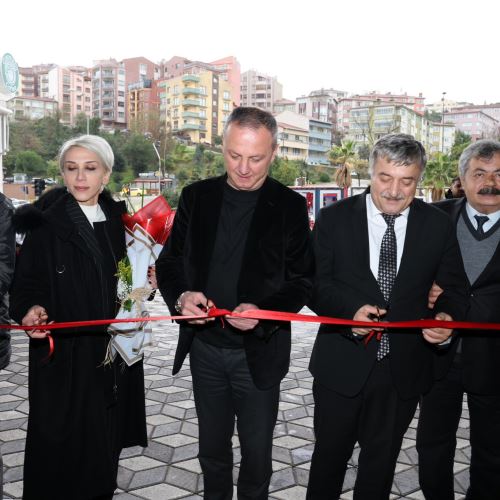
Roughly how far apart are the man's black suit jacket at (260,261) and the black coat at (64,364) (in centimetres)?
44

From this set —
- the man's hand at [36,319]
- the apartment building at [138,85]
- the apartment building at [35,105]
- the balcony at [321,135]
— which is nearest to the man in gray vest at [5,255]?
the man's hand at [36,319]

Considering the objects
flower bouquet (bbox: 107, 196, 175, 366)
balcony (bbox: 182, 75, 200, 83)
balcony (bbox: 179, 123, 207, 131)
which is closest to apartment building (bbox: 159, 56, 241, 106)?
balcony (bbox: 182, 75, 200, 83)

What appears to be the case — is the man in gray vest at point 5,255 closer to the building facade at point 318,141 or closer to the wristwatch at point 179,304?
the wristwatch at point 179,304

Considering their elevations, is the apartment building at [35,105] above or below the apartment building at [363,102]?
below

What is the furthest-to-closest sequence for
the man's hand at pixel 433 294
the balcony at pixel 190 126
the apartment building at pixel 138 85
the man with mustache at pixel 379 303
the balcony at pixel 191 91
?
the apartment building at pixel 138 85, the balcony at pixel 190 126, the balcony at pixel 191 91, the man's hand at pixel 433 294, the man with mustache at pixel 379 303

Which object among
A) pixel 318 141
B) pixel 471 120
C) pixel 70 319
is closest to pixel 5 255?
pixel 70 319

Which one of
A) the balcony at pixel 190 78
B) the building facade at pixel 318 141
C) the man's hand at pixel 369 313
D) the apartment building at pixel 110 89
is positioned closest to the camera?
the man's hand at pixel 369 313

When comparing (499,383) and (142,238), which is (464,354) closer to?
(499,383)

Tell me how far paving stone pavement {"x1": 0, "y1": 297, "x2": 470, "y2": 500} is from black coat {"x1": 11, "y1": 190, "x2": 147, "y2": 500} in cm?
53

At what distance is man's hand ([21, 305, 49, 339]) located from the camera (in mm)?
2371

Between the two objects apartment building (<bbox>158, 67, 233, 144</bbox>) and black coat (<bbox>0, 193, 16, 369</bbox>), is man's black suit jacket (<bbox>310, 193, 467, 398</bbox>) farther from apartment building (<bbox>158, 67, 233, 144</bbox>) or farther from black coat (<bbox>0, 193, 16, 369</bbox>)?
apartment building (<bbox>158, 67, 233, 144</bbox>)

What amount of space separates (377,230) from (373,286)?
0.27 m

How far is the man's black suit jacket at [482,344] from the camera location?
2.58m

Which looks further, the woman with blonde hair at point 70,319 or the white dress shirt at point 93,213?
the white dress shirt at point 93,213
